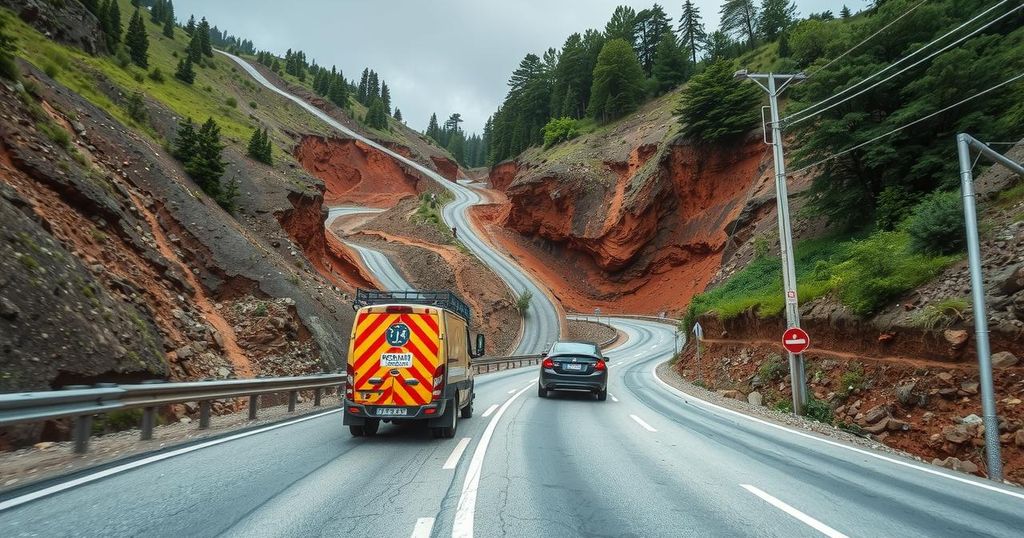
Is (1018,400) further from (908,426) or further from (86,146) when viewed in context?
(86,146)

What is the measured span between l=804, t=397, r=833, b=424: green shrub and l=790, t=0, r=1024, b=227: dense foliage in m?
9.81

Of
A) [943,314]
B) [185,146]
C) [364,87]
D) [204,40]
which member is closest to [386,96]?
[364,87]

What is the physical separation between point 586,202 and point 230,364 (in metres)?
49.9

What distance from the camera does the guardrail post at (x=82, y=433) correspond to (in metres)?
6.27

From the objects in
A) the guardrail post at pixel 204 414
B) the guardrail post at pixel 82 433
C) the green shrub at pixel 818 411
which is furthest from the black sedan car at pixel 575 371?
the guardrail post at pixel 82 433

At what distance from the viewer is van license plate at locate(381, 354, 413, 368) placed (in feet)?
26.1

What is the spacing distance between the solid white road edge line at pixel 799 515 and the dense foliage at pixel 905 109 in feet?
54.6

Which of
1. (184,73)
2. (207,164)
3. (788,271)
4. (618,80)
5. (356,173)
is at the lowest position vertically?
(788,271)

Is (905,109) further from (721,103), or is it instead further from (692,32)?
(692,32)

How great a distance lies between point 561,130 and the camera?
7681 cm

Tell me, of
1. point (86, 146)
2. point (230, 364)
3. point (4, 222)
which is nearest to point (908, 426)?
point (230, 364)

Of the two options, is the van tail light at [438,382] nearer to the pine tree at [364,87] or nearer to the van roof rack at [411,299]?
the van roof rack at [411,299]

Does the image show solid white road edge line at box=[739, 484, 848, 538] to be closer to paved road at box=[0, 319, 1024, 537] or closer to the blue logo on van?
paved road at box=[0, 319, 1024, 537]

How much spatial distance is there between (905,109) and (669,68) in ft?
192
